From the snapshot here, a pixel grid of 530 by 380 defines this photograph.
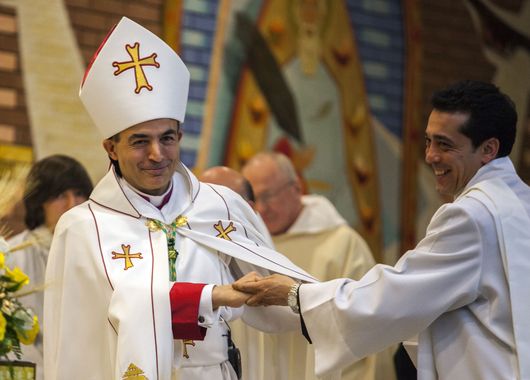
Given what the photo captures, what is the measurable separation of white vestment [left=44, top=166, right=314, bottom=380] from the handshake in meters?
0.06

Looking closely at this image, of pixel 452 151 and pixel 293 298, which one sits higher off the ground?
pixel 452 151

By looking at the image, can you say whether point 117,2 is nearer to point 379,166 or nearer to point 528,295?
point 379,166

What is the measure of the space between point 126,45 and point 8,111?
109 inches

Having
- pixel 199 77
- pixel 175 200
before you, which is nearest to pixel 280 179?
pixel 199 77

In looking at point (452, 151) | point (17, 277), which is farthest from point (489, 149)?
point (17, 277)

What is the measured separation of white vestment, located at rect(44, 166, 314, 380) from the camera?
14.2ft

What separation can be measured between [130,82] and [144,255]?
0.72 metres

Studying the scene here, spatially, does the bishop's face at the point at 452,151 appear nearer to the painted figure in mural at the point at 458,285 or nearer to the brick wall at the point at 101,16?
the painted figure in mural at the point at 458,285

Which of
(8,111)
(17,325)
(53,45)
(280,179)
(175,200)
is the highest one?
(53,45)

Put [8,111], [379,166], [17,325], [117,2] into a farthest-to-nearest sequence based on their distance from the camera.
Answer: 1. [379,166]
2. [117,2]
3. [8,111]
4. [17,325]

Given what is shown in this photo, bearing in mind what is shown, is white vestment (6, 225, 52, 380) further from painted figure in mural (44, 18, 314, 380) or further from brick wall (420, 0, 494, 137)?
brick wall (420, 0, 494, 137)

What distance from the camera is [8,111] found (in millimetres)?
7168

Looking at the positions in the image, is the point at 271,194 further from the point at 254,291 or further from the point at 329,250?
the point at 254,291

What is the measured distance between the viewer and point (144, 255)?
176 inches
